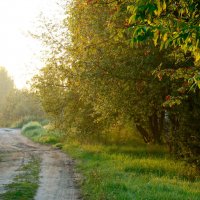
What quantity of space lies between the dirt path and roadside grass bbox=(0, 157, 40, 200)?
21 cm

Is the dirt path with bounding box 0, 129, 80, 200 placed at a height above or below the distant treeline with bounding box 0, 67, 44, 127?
below

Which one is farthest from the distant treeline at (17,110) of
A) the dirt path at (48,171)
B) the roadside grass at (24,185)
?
the roadside grass at (24,185)

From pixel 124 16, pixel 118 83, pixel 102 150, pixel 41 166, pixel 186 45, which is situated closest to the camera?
pixel 186 45

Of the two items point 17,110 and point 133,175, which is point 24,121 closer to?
point 17,110

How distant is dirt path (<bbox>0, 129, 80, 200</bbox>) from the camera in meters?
13.2

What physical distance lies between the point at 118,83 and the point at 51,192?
22.7ft

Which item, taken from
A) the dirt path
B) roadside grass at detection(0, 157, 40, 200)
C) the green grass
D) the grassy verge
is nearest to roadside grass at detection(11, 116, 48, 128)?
the dirt path

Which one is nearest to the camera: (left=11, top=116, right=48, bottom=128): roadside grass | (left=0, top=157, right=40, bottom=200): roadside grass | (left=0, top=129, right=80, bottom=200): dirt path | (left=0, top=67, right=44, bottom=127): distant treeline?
(left=0, top=157, right=40, bottom=200): roadside grass

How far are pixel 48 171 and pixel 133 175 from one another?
435 centimetres

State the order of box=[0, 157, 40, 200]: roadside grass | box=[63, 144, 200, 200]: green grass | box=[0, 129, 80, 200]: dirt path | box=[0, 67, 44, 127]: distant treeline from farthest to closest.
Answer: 1. box=[0, 67, 44, 127]: distant treeline
2. box=[0, 129, 80, 200]: dirt path
3. box=[0, 157, 40, 200]: roadside grass
4. box=[63, 144, 200, 200]: green grass

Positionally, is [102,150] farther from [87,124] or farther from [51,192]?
[51,192]

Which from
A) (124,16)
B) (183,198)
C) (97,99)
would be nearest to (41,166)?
(97,99)

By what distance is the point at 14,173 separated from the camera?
1769 cm

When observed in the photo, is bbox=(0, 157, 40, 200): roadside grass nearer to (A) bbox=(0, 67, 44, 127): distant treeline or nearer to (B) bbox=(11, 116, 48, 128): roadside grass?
(B) bbox=(11, 116, 48, 128): roadside grass
